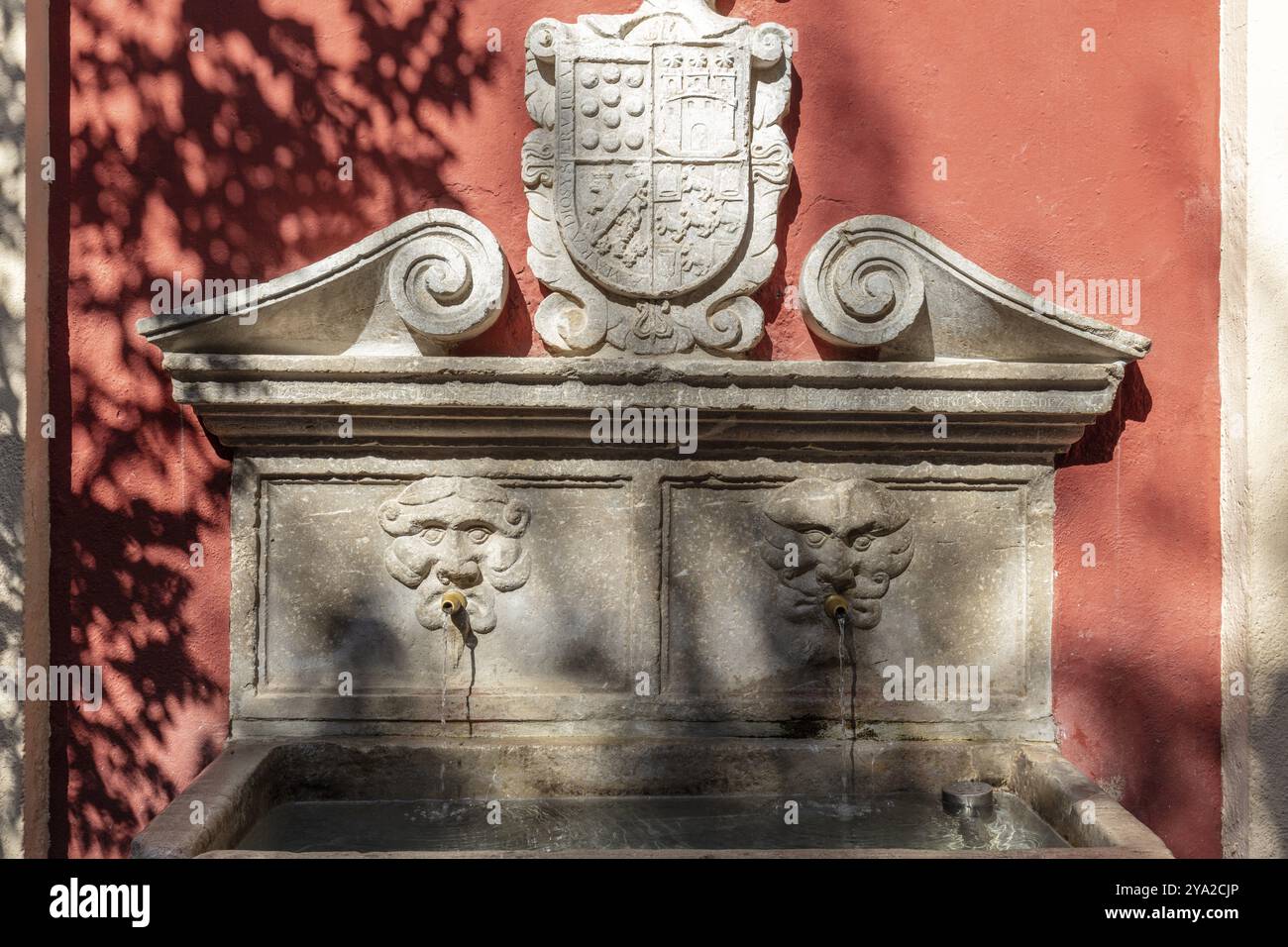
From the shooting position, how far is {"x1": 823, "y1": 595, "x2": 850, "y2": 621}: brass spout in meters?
3.37

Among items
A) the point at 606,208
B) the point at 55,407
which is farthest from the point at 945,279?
the point at 55,407

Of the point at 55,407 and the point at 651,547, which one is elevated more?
the point at 55,407

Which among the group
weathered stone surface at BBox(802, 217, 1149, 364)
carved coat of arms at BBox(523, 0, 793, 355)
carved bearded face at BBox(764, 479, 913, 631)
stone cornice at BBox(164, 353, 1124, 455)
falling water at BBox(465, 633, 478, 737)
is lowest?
falling water at BBox(465, 633, 478, 737)

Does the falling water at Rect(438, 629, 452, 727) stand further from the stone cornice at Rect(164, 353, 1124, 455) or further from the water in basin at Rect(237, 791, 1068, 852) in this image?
the stone cornice at Rect(164, 353, 1124, 455)

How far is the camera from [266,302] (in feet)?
10.4

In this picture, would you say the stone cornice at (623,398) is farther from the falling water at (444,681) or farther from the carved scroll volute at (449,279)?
the falling water at (444,681)

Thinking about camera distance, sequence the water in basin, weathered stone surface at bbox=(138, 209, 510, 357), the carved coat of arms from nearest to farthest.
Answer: the water in basin < weathered stone surface at bbox=(138, 209, 510, 357) < the carved coat of arms

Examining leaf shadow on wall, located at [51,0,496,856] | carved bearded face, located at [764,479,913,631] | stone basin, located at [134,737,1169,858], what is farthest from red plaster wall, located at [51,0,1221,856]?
carved bearded face, located at [764,479,913,631]

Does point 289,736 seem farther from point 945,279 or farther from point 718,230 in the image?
point 945,279

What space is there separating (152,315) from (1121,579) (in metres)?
2.80

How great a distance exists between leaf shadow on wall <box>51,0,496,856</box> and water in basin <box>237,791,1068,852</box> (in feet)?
1.74

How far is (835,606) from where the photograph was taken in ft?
11.0

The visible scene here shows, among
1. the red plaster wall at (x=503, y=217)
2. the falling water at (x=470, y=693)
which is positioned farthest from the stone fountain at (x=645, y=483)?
the red plaster wall at (x=503, y=217)
